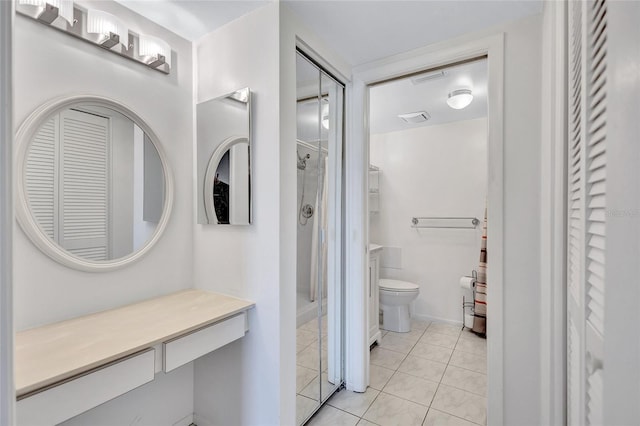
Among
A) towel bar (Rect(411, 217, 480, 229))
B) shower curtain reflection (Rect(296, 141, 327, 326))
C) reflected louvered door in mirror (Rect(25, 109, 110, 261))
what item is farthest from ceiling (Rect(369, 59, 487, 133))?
reflected louvered door in mirror (Rect(25, 109, 110, 261))

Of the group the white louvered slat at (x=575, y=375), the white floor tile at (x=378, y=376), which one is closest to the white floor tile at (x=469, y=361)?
the white floor tile at (x=378, y=376)

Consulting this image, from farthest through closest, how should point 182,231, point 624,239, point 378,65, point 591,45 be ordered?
1. point 378,65
2. point 182,231
3. point 591,45
4. point 624,239

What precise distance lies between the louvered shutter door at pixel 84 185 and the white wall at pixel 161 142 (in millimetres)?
110

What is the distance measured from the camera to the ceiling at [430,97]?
221 cm

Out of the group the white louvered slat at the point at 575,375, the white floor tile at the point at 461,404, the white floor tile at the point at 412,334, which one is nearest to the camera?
the white louvered slat at the point at 575,375

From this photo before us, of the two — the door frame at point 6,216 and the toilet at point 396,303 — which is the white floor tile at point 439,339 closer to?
the toilet at point 396,303

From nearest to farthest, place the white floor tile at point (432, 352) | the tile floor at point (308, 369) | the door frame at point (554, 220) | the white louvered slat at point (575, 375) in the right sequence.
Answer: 1. the white louvered slat at point (575, 375)
2. the door frame at point (554, 220)
3. the tile floor at point (308, 369)
4. the white floor tile at point (432, 352)

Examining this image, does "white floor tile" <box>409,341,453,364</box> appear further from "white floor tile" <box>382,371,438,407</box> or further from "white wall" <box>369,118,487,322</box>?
"white wall" <box>369,118,487,322</box>

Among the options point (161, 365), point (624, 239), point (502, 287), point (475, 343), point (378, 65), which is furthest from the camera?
point (475, 343)

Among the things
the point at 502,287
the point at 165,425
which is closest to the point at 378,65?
the point at 502,287

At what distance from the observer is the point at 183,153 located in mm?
1763

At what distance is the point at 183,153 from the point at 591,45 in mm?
1812

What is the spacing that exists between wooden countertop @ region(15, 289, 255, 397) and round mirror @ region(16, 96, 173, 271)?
10.4 inches

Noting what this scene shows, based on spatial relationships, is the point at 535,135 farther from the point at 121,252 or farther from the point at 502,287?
the point at 121,252
